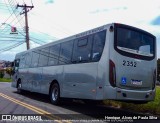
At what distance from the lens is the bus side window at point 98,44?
469 inches

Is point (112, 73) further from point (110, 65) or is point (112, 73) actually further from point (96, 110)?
point (96, 110)

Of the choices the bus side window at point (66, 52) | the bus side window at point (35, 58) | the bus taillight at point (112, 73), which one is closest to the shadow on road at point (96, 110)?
the bus taillight at point (112, 73)

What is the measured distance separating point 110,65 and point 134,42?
1.38 m

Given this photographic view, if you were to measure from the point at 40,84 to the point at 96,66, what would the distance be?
6.61 m

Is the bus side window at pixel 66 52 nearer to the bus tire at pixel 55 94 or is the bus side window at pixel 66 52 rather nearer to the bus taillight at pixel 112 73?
the bus tire at pixel 55 94

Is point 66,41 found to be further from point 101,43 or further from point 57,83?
point 101,43

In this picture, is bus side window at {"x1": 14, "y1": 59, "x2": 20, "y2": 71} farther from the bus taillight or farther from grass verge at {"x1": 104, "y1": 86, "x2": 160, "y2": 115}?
the bus taillight

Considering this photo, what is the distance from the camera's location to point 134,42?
12.1 metres

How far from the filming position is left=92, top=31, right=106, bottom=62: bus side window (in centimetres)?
1191

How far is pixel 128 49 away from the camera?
468 inches

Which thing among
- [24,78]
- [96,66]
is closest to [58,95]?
[96,66]

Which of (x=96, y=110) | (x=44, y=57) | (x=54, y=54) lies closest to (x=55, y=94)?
(x=54, y=54)

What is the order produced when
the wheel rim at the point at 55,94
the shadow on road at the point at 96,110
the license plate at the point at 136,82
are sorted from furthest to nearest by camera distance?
the wheel rim at the point at 55,94, the shadow on road at the point at 96,110, the license plate at the point at 136,82

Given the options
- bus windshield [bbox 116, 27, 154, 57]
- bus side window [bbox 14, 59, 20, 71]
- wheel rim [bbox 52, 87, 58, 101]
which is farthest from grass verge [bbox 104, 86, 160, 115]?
bus side window [bbox 14, 59, 20, 71]
